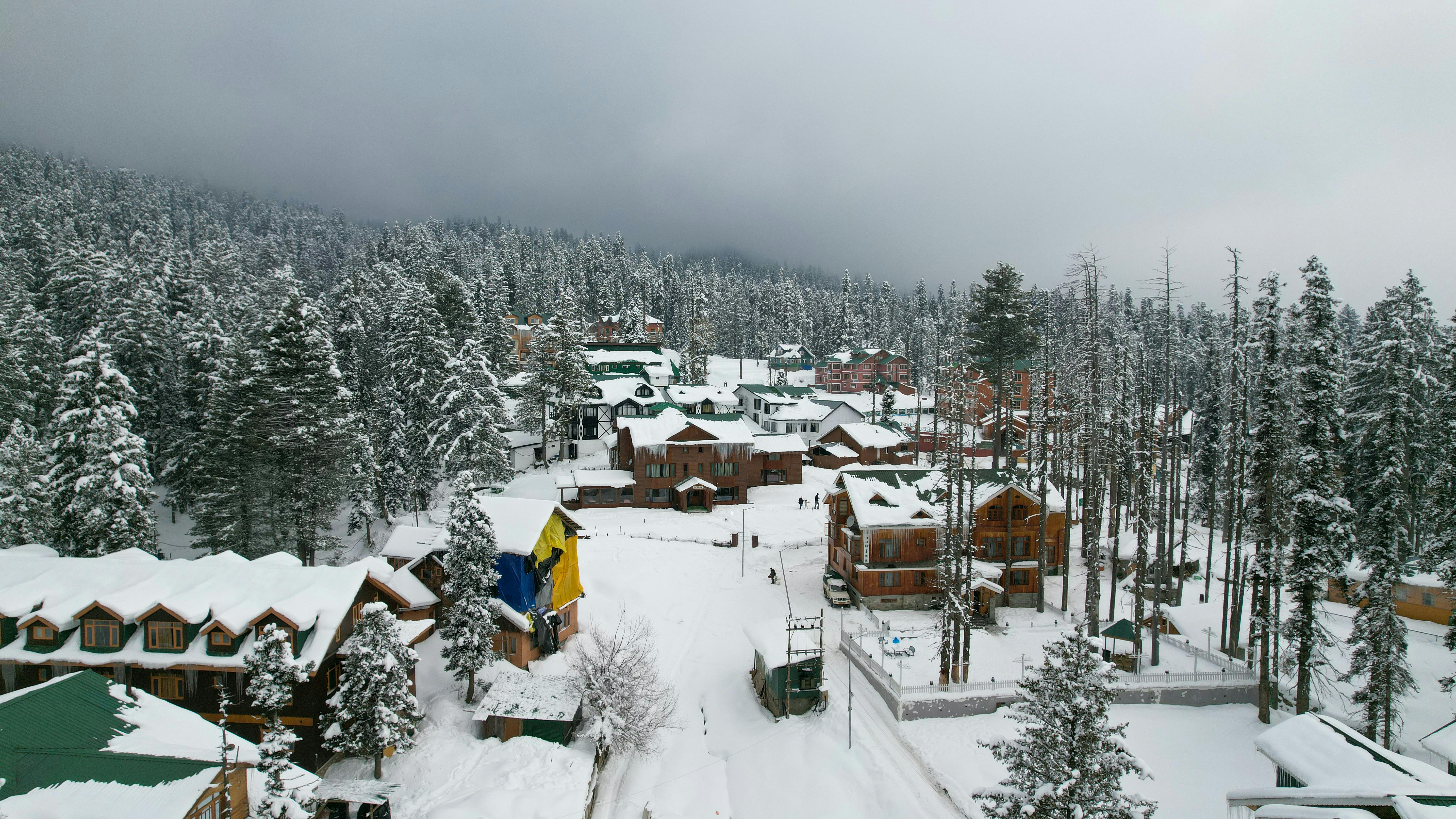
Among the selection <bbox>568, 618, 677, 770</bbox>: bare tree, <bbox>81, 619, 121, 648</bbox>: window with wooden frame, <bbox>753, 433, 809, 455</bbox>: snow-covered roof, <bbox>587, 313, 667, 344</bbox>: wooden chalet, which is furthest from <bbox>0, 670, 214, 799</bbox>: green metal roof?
<bbox>587, 313, 667, 344</bbox>: wooden chalet

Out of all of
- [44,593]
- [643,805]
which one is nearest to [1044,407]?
[643,805]

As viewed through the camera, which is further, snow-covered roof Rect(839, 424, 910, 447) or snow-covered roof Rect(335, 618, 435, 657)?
snow-covered roof Rect(839, 424, 910, 447)

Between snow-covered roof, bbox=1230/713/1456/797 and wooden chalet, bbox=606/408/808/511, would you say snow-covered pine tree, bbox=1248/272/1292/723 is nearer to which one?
snow-covered roof, bbox=1230/713/1456/797

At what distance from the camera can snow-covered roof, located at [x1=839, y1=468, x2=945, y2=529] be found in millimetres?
39062

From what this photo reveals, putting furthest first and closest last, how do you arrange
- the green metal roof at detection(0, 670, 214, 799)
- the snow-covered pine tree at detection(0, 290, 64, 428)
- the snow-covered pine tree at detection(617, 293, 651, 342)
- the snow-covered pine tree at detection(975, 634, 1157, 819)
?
the snow-covered pine tree at detection(617, 293, 651, 342), the snow-covered pine tree at detection(0, 290, 64, 428), the green metal roof at detection(0, 670, 214, 799), the snow-covered pine tree at detection(975, 634, 1157, 819)

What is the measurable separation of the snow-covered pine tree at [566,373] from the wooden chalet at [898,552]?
32.5 m

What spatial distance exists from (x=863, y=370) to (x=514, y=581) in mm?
86683

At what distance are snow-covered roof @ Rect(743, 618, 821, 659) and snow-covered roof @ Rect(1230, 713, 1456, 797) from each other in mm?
14697

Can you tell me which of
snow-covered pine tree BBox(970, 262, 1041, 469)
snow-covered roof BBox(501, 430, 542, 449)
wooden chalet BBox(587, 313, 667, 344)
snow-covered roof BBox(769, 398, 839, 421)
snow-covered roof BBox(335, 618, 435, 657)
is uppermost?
wooden chalet BBox(587, 313, 667, 344)

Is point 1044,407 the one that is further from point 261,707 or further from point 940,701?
point 261,707

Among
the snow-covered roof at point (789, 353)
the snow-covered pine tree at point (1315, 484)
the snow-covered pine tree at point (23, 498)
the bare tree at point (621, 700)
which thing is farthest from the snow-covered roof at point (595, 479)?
the snow-covered roof at point (789, 353)

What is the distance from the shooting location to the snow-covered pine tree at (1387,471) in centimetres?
2331

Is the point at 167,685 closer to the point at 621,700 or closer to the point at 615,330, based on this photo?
the point at 621,700

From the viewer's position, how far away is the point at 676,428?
59.9m
